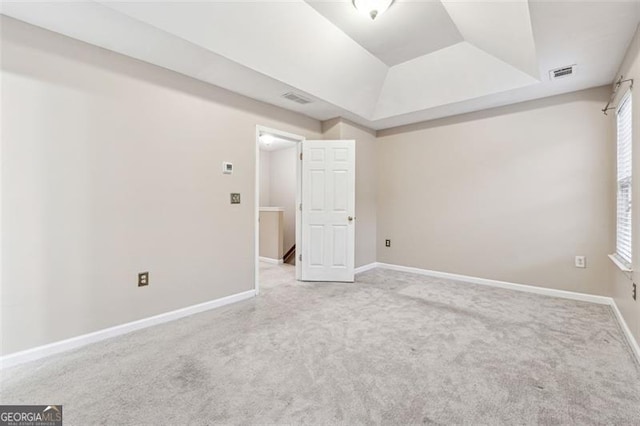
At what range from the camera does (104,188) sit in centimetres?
236

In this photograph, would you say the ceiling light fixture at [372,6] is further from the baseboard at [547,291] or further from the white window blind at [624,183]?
the baseboard at [547,291]

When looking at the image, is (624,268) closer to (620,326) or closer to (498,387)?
(620,326)

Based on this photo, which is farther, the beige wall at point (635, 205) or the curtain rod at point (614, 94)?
the curtain rod at point (614, 94)

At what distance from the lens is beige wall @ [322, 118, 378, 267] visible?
4484mm

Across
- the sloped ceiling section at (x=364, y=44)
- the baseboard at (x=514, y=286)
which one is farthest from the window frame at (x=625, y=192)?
the baseboard at (x=514, y=286)

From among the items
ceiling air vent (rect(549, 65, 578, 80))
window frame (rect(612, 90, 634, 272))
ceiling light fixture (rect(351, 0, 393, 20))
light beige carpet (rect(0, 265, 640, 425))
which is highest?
ceiling light fixture (rect(351, 0, 393, 20))

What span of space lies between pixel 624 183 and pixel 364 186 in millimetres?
2963

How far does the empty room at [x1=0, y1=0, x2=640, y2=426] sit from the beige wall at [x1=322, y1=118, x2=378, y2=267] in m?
0.20

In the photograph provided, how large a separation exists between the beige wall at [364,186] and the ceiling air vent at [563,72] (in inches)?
96.3

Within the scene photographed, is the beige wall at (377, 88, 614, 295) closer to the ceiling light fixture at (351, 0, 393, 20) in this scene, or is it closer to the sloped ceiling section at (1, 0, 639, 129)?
the sloped ceiling section at (1, 0, 639, 129)

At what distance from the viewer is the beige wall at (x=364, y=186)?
4.48 m

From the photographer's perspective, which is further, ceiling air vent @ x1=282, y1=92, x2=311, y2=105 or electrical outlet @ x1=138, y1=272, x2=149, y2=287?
ceiling air vent @ x1=282, y1=92, x2=311, y2=105

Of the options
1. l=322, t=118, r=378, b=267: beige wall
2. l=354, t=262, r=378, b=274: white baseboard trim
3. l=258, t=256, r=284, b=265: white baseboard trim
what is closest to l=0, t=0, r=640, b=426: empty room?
l=322, t=118, r=378, b=267: beige wall

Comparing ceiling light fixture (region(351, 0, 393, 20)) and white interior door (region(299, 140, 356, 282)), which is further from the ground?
ceiling light fixture (region(351, 0, 393, 20))
